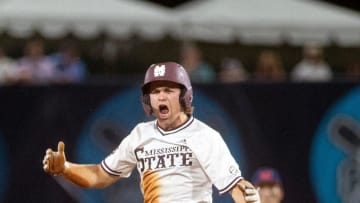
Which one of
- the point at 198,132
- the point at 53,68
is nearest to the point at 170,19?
the point at 53,68

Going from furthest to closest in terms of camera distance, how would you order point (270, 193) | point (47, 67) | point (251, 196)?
point (47, 67)
point (270, 193)
point (251, 196)

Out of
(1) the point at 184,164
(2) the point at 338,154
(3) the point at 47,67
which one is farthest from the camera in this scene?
(3) the point at 47,67

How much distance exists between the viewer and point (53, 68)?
45.4 ft

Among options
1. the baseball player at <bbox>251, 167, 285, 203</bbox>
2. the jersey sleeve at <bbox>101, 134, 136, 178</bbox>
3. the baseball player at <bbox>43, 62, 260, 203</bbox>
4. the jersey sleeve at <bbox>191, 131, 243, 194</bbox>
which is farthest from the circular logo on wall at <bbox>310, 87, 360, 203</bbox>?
the jersey sleeve at <bbox>191, 131, 243, 194</bbox>

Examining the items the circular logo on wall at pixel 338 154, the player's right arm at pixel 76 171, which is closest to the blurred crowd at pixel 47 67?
the circular logo on wall at pixel 338 154

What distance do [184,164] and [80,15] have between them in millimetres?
7707

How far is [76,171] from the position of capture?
777 centimetres

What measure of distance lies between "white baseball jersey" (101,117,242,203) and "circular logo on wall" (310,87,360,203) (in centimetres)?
407

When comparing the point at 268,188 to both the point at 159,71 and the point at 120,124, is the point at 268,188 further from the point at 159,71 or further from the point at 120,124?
the point at 159,71

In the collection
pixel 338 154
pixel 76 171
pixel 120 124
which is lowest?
pixel 338 154

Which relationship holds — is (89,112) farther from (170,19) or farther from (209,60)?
(209,60)

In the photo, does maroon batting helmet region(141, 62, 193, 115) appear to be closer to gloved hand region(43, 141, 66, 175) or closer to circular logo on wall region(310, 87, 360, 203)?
gloved hand region(43, 141, 66, 175)

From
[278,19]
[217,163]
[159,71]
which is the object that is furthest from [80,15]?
[217,163]

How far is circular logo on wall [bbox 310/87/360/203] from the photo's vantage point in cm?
1130
